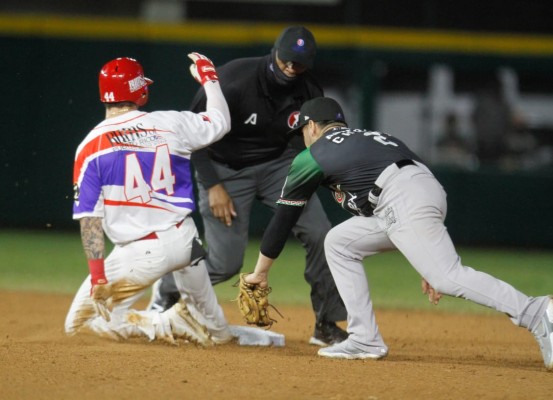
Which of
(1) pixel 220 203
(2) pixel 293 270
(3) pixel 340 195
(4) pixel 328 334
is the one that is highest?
(3) pixel 340 195

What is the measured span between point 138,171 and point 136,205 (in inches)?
8.0

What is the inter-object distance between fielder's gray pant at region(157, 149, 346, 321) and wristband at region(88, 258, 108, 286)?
1088 mm

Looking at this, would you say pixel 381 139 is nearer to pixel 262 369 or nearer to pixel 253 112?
pixel 253 112

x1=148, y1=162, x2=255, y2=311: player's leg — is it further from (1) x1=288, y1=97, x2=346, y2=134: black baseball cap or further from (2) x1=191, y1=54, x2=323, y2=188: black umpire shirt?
(1) x1=288, y1=97, x2=346, y2=134: black baseball cap

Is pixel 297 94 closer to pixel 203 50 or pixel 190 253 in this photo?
Result: pixel 190 253

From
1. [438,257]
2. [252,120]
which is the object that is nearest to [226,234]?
[252,120]

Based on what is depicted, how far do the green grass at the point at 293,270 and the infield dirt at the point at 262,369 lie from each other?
75.0 inches

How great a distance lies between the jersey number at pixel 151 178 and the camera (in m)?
5.74

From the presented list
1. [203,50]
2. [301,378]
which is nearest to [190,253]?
[301,378]

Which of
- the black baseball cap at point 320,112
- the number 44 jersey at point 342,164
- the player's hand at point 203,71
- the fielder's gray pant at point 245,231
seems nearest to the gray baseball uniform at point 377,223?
the number 44 jersey at point 342,164

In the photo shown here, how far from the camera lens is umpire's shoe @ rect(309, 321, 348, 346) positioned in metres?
6.53

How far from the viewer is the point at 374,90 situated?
44.4ft

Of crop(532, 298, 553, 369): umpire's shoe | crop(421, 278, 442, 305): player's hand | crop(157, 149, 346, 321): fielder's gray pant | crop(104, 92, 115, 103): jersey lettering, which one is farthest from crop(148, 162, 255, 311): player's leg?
crop(532, 298, 553, 369): umpire's shoe

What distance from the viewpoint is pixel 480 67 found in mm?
13484
